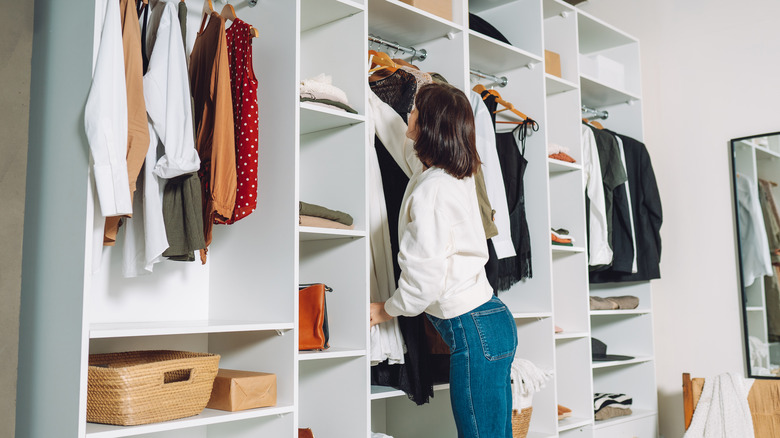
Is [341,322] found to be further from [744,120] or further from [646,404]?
[744,120]

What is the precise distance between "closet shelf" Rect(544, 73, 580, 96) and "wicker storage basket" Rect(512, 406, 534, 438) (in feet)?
4.95

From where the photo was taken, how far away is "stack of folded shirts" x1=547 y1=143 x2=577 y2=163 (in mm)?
3273

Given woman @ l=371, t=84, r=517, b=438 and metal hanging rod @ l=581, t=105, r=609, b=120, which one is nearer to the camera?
woman @ l=371, t=84, r=517, b=438

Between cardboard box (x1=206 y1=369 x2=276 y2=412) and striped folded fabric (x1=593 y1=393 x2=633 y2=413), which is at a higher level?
cardboard box (x1=206 y1=369 x2=276 y2=412)

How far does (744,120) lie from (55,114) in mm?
3116

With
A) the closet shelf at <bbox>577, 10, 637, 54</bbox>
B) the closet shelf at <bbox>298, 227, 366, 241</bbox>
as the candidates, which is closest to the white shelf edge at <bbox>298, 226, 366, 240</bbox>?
the closet shelf at <bbox>298, 227, 366, 241</bbox>

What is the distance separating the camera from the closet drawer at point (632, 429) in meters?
3.35

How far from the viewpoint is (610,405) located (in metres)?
3.46

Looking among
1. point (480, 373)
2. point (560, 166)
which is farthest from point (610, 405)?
point (480, 373)

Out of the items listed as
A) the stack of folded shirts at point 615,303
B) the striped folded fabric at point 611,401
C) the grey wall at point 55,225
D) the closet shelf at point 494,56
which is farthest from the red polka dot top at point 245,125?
the striped folded fabric at point 611,401

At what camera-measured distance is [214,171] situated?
6.51ft

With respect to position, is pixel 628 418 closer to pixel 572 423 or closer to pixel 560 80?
pixel 572 423

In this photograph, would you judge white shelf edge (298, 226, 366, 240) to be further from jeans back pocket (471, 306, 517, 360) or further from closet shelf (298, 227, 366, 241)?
jeans back pocket (471, 306, 517, 360)

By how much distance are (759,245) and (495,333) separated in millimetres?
1939
